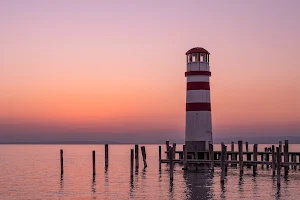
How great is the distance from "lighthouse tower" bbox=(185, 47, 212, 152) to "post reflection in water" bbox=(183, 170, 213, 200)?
234 centimetres

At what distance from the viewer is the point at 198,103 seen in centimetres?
4181

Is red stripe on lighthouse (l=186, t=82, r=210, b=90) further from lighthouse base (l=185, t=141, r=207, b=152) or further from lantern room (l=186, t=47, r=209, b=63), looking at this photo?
lighthouse base (l=185, t=141, r=207, b=152)

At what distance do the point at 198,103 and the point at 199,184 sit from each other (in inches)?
312

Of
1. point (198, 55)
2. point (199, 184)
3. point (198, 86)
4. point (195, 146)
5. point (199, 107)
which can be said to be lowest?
point (199, 184)

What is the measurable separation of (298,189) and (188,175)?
10.4 m

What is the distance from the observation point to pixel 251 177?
42094 mm

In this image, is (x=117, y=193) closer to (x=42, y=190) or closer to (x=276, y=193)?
(x=42, y=190)

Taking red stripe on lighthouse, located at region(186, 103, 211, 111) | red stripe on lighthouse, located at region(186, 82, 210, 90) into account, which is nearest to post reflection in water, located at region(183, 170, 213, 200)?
red stripe on lighthouse, located at region(186, 103, 211, 111)

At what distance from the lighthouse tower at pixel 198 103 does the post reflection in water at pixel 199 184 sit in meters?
2.34

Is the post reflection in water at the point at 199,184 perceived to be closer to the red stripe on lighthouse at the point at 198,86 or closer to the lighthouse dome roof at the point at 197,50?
the red stripe on lighthouse at the point at 198,86

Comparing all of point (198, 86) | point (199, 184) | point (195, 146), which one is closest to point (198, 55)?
point (198, 86)

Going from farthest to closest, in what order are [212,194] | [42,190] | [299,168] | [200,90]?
[299,168], [200,90], [42,190], [212,194]

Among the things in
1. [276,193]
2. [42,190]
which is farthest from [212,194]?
[42,190]

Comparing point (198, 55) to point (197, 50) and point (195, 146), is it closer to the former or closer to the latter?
point (197, 50)
